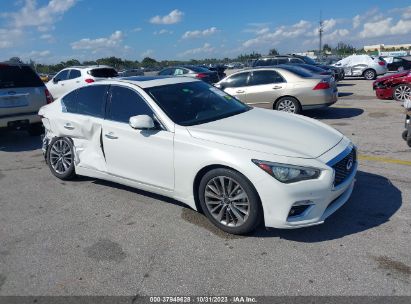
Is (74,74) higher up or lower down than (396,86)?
higher up

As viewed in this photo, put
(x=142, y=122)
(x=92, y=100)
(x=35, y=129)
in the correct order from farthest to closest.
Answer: (x=35, y=129) < (x=92, y=100) < (x=142, y=122)

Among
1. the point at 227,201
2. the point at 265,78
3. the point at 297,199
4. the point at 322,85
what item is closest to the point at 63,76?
the point at 265,78

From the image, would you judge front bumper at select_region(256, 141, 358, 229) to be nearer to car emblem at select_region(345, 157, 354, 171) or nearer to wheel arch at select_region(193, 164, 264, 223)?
wheel arch at select_region(193, 164, 264, 223)

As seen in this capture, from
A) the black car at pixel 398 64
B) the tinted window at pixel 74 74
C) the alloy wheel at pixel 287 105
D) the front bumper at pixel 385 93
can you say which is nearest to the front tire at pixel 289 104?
the alloy wheel at pixel 287 105

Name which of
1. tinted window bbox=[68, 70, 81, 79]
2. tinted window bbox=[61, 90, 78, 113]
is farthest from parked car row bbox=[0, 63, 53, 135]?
tinted window bbox=[68, 70, 81, 79]

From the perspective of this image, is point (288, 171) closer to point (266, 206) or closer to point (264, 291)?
point (266, 206)

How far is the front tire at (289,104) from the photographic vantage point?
400 inches

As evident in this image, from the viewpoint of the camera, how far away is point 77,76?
15.7 m

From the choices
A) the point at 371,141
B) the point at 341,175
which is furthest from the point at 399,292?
the point at 371,141

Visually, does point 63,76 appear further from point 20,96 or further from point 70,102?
point 70,102

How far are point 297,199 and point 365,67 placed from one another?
72.8ft

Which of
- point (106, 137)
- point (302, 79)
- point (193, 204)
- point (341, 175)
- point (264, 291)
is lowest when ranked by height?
point (264, 291)

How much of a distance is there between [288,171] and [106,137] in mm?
2481

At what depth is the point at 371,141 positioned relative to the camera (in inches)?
295
